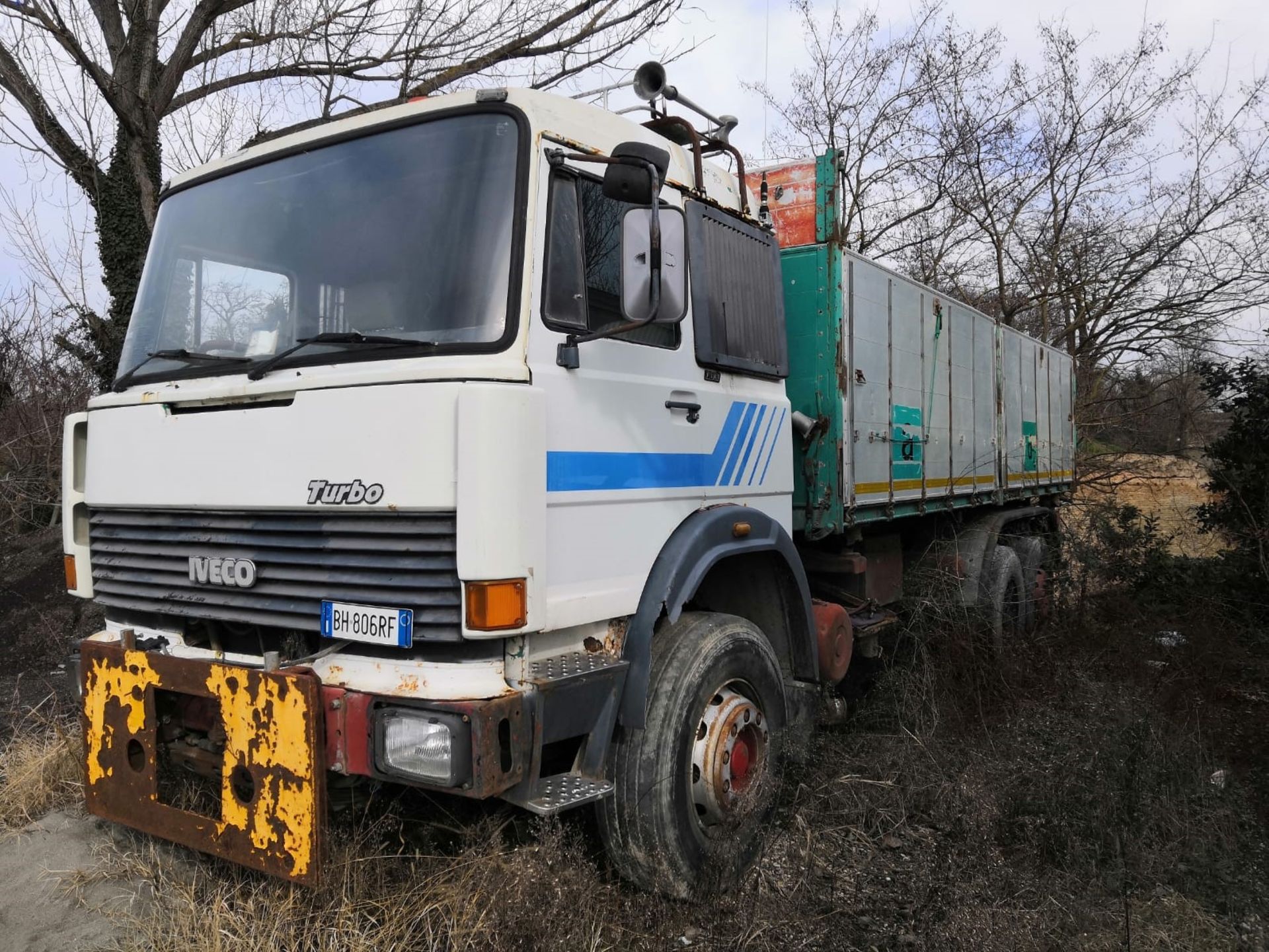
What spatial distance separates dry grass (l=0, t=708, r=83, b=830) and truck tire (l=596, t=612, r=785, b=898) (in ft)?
7.94

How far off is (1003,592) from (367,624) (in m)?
5.13

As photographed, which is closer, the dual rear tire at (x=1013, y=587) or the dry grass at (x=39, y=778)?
the dry grass at (x=39, y=778)

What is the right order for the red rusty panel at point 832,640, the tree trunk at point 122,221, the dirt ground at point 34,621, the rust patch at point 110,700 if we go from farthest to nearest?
1. the tree trunk at point 122,221
2. the dirt ground at point 34,621
3. the red rusty panel at point 832,640
4. the rust patch at point 110,700

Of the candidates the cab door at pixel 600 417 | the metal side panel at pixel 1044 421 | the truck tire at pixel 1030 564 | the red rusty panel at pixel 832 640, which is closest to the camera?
the cab door at pixel 600 417

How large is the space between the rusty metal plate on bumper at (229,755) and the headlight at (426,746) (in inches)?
8.8

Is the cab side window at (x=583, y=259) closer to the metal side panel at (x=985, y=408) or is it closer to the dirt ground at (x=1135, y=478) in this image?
the metal side panel at (x=985, y=408)

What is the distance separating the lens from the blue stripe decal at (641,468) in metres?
2.85

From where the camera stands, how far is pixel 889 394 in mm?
5219

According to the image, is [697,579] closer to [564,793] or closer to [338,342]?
[564,793]

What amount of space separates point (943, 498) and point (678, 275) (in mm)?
3752

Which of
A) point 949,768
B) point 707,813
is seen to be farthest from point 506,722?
point 949,768

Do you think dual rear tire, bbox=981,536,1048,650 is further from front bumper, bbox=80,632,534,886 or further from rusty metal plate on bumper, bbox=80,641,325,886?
rusty metal plate on bumper, bbox=80,641,325,886

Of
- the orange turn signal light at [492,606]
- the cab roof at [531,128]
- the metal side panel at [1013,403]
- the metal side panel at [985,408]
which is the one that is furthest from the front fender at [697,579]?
the metal side panel at [1013,403]

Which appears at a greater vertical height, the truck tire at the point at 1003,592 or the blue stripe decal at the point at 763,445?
the blue stripe decal at the point at 763,445
